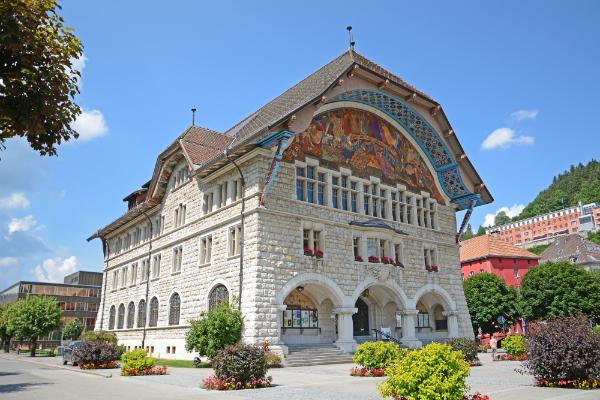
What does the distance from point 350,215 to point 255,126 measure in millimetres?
7950

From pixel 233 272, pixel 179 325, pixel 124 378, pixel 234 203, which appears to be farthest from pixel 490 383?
pixel 179 325

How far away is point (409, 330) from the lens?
30172 mm

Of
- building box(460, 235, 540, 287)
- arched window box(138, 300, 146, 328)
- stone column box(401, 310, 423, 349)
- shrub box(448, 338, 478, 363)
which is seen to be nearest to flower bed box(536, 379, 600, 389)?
shrub box(448, 338, 478, 363)

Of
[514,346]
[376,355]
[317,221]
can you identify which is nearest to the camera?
[376,355]

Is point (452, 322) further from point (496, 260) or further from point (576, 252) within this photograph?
point (576, 252)

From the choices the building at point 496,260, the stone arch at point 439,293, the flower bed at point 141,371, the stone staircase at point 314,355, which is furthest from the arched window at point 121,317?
the building at point 496,260

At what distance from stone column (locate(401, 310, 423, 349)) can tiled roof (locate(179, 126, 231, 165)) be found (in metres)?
15.5

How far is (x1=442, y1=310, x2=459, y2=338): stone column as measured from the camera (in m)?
33.7

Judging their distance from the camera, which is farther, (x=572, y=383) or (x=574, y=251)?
(x=574, y=251)

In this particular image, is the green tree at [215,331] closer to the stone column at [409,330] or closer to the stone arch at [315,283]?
the stone arch at [315,283]

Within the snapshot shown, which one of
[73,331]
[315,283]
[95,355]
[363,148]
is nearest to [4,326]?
[73,331]

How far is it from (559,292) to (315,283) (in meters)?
31.0

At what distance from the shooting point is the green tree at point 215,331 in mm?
22312

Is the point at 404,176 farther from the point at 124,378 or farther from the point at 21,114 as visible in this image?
the point at 21,114
